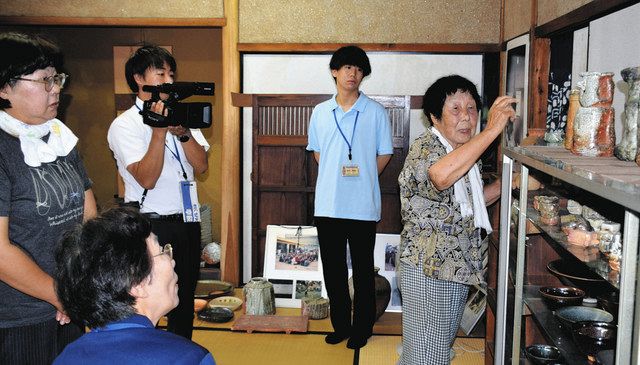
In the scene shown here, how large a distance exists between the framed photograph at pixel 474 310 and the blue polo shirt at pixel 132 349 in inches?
104

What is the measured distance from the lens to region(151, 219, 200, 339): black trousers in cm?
276

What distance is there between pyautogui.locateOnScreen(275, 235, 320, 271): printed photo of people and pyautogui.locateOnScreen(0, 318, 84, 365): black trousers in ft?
7.69

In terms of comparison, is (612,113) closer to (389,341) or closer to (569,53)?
(569,53)

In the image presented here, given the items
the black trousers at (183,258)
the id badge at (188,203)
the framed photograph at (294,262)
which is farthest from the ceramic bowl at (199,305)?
the id badge at (188,203)

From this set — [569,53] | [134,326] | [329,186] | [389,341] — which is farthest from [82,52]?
[134,326]

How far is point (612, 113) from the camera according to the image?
1657 millimetres

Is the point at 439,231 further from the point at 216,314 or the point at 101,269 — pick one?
the point at 216,314

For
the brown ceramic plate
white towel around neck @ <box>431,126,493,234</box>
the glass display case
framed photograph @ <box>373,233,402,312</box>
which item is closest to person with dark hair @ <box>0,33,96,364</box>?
white towel around neck @ <box>431,126,493,234</box>

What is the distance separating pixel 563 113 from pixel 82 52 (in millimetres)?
3655

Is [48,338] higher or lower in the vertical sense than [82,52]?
lower

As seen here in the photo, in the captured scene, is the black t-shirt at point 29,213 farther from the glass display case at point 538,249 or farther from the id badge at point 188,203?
the glass display case at point 538,249

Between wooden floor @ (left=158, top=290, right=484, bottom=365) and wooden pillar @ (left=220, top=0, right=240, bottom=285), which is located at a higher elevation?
wooden pillar @ (left=220, top=0, right=240, bottom=285)

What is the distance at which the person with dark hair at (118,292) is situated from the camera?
4.21 ft

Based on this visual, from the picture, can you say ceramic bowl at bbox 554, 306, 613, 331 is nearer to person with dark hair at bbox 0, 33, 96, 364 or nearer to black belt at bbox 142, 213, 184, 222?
person with dark hair at bbox 0, 33, 96, 364
